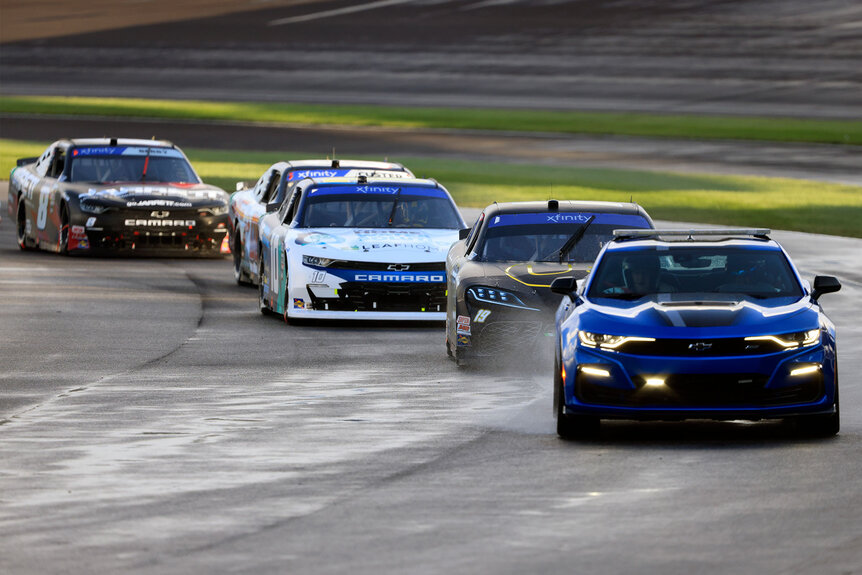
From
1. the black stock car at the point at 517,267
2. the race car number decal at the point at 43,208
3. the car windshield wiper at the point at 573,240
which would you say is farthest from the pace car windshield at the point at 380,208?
the race car number decal at the point at 43,208

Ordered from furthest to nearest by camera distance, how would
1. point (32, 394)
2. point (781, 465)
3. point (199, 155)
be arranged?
1. point (199, 155)
2. point (32, 394)
3. point (781, 465)

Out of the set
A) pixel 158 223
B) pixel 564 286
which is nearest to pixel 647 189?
pixel 158 223

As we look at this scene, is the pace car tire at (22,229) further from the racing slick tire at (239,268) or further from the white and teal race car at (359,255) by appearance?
the white and teal race car at (359,255)

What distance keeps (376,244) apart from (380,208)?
1.29 metres

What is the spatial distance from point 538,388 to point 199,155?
104ft

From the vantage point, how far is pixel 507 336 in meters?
15.0

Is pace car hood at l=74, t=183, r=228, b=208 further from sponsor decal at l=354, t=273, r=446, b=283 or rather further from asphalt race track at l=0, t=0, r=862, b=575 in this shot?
sponsor decal at l=354, t=273, r=446, b=283

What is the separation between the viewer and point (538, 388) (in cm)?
1395

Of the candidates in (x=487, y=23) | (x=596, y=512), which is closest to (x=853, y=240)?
(x=596, y=512)

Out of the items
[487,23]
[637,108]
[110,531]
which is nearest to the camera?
[110,531]

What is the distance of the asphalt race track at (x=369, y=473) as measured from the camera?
8.12m

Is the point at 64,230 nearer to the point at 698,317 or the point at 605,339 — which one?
the point at 605,339

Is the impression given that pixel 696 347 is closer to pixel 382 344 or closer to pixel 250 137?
pixel 382 344

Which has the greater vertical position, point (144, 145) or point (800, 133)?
point (144, 145)
